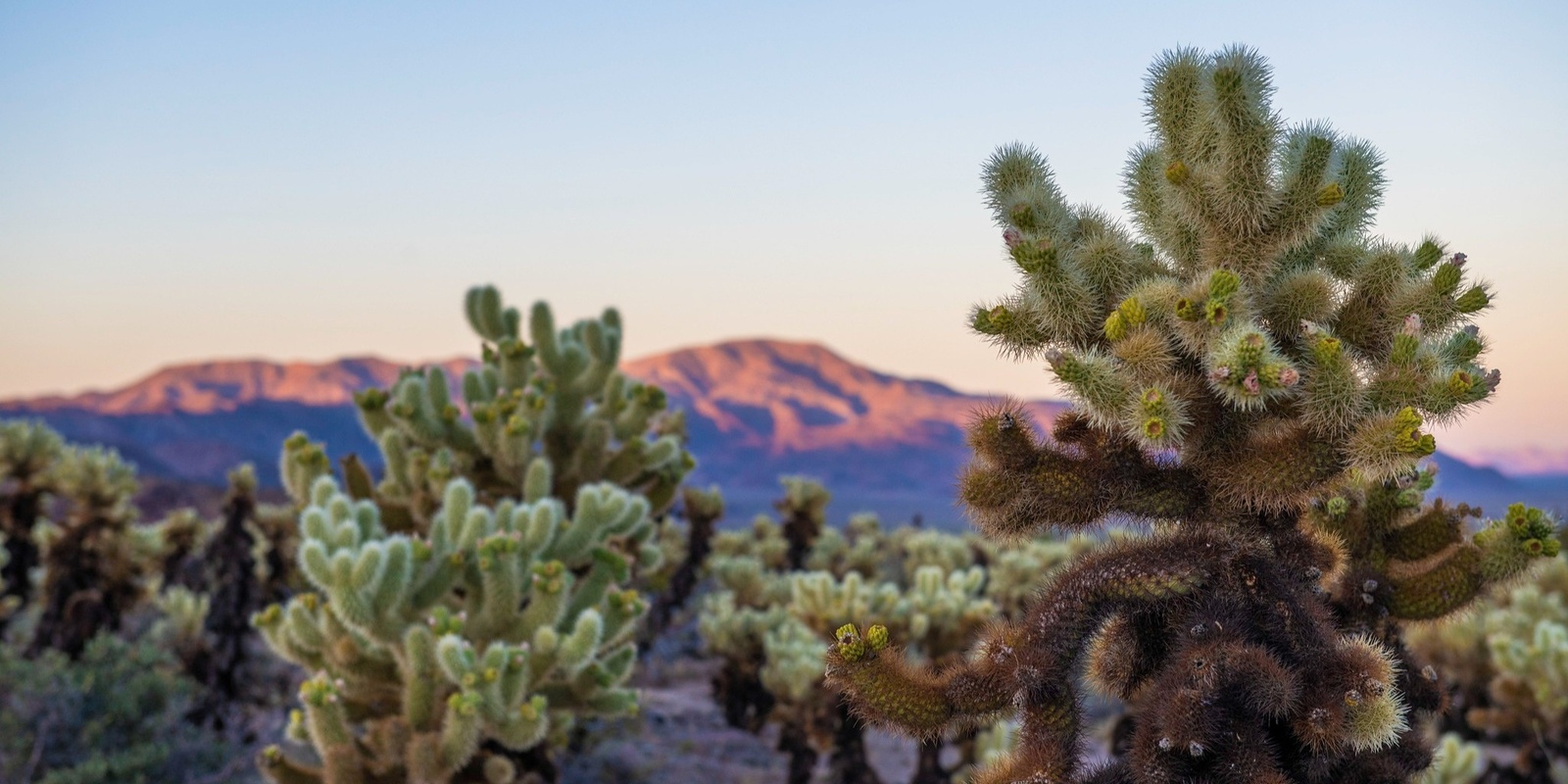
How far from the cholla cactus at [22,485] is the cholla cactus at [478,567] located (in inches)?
252

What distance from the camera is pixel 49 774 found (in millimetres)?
8477

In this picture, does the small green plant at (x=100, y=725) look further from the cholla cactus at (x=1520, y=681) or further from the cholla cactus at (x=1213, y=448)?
the cholla cactus at (x=1520, y=681)

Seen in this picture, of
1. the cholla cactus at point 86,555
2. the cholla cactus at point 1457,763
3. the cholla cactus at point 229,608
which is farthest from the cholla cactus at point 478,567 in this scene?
the cholla cactus at point 1457,763

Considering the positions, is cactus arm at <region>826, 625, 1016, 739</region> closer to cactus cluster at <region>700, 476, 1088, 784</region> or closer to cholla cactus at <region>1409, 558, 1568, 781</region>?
cactus cluster at <region>700, 476, 1088, 784</region>

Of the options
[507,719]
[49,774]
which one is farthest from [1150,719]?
[49,774]

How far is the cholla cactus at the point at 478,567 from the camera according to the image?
580 cm

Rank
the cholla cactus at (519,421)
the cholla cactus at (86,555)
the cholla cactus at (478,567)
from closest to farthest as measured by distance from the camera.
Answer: the cholla cactus at (478,567) < the cholla cactus at (519,421) < the cholla cactus at (86,555)

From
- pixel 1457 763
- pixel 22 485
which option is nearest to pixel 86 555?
pixel 22 485

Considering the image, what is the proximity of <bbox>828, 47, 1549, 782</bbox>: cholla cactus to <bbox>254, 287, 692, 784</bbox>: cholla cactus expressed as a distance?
4071 mm

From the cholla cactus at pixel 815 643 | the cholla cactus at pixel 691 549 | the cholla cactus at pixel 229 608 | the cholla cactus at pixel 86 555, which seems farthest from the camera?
the cholla cactus at pixel 691 549

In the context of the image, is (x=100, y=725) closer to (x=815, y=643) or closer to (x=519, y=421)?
Answer: (x=519, y=421)

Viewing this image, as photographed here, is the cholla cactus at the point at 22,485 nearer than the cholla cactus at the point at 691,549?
Yes

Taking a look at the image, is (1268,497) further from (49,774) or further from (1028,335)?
(49,774)

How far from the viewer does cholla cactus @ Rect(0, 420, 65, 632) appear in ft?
38.5
